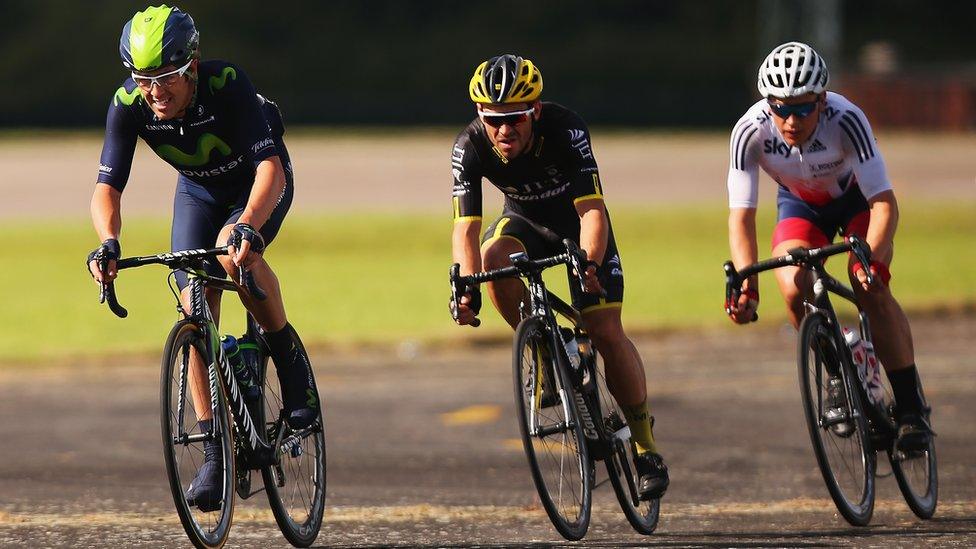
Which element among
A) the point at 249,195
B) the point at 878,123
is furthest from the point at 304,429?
the point at 878,123

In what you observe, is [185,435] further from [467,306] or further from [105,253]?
[467,306]

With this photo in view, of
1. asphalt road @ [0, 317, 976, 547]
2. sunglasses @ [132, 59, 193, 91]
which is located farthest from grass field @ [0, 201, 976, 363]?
sunglasses @ [132, 59, 193, 91]

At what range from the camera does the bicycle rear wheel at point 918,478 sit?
690 cm

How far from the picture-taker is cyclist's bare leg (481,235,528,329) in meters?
6.56

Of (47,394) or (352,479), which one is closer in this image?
(352,479)

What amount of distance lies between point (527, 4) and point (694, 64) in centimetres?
833

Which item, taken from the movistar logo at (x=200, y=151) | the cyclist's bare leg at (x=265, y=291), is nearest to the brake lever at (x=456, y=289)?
the cyclist's bare leg at (x=265, y=291)

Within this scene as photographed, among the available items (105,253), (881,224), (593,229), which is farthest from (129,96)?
(881,224)

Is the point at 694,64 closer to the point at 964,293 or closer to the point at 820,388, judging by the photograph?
the point at 964,293

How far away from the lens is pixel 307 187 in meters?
30.2

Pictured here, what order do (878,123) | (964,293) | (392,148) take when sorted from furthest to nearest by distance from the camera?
(878,123) → (392,148) → (964,293)

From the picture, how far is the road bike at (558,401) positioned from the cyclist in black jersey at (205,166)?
749 millimetres

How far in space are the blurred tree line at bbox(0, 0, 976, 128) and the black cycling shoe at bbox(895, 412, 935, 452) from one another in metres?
48.0

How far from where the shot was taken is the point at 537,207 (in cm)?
677
